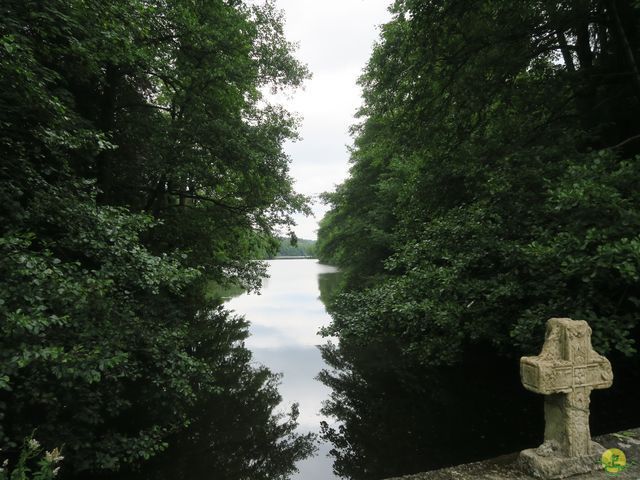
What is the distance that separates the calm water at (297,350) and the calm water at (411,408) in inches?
1.4

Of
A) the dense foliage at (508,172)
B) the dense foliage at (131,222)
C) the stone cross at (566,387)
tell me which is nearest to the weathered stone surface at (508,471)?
the stone cross at (566,387)

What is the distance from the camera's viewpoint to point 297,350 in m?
14.5

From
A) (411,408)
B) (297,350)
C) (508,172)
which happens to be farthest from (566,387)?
(297,350)

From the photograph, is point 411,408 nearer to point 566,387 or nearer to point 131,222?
point 566,387

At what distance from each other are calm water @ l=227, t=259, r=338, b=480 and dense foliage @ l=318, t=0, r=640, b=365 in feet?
8.47

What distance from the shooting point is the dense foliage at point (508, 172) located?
5.05 metres

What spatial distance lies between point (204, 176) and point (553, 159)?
817 centimetres

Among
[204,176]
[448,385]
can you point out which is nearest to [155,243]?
[204,176]

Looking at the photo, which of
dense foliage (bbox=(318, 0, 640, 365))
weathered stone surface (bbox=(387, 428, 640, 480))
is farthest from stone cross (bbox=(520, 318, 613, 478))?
dense foliage (bbox=(318, 0, 640, 365))

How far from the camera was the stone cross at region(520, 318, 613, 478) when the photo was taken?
3.41m

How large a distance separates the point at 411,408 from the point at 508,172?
5814 mm

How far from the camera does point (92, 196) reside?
5.03m

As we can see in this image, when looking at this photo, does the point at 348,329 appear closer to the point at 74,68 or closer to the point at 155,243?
the point at 74,68

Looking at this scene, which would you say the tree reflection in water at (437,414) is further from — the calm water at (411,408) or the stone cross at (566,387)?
the stone cross at (566,387)
